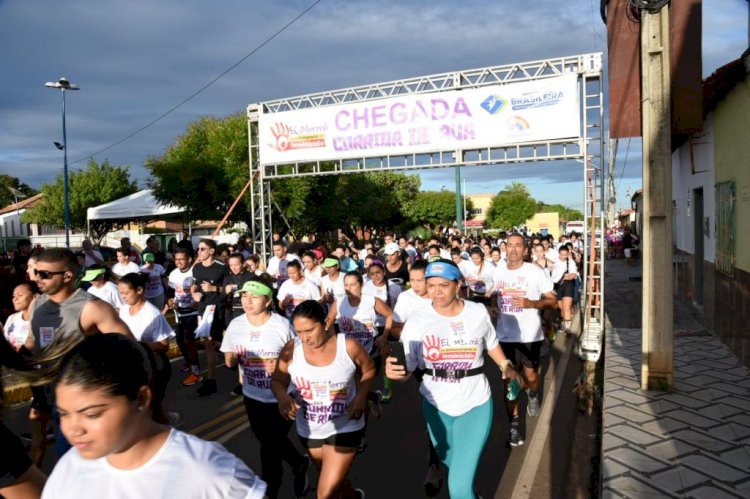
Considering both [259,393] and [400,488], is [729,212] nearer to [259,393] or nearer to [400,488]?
[400,488]

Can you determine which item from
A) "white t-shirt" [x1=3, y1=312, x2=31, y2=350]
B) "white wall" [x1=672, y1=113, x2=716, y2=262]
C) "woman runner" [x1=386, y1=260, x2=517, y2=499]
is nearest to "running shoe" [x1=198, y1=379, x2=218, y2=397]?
"white t-shirt" [x1=3, y1=312, x2=31, y2=350]

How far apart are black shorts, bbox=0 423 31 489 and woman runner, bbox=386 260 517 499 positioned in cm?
208

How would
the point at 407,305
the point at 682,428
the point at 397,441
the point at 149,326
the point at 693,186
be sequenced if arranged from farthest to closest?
the point at 693,186, the point at 407,305, the point at 397,441, the point at 149,326, the point at 682,428

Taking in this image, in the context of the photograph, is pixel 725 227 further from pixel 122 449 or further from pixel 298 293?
pixel 122 449

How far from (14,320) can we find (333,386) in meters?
3.78

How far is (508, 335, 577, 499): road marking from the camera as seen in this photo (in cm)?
463

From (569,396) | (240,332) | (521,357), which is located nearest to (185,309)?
(240,332)

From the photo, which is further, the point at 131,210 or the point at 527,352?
the point at 131,210

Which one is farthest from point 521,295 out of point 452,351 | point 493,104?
point 493,104

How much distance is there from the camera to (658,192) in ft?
20.6

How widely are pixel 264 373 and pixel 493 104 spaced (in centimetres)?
994

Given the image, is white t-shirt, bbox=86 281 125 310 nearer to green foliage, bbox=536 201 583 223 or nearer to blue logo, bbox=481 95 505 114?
blue logo, bbox=481 95 505 114

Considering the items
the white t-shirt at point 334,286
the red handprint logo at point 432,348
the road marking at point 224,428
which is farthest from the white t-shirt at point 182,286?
the red handprint logo at point 432,348

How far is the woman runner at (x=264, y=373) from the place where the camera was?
425 cm
